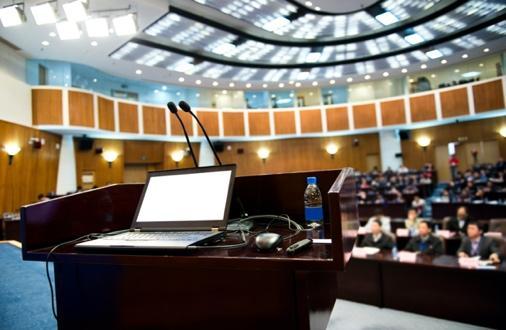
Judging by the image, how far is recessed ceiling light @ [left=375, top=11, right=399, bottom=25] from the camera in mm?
9984

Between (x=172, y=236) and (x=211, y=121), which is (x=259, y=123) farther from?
(x=172, y=236)

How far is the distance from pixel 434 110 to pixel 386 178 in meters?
3.66

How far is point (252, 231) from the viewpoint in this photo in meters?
1.35

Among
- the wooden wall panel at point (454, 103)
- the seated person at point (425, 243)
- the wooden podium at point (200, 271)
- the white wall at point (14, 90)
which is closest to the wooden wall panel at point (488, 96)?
the wooden wall panel at point (454, 103)

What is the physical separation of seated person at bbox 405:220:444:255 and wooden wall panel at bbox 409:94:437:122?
9.84 meters

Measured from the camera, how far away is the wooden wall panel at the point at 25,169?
8406 mm

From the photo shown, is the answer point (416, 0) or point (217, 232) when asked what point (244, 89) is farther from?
point (217, 232)

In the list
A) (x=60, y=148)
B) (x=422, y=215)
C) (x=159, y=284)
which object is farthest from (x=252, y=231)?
(x=60, y=148)

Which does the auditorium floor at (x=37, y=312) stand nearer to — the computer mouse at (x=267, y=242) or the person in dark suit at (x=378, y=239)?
the computer mouse at (x=267, y=242)

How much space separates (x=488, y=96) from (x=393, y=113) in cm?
333

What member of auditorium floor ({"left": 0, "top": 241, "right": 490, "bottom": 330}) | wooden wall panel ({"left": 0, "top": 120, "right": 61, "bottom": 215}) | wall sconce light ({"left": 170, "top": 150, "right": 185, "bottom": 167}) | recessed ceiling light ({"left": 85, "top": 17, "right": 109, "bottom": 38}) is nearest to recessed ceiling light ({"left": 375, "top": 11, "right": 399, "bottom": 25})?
recessed ceiling light ({"left": 85, "top": 17, "right": 109, "bottom": 38})

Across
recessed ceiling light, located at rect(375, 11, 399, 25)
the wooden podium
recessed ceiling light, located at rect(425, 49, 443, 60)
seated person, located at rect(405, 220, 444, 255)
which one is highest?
recessed ceiling light, located at rect(375, 11, 399, 25)

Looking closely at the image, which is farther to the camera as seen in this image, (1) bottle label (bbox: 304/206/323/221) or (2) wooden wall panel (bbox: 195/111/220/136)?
(2) wooden wall panel (bbox: 195/111/220/136)

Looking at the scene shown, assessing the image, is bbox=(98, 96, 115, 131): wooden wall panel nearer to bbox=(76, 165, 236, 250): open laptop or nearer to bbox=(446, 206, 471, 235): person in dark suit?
bbox=(446, 206, 471, 235): person in dark suit
